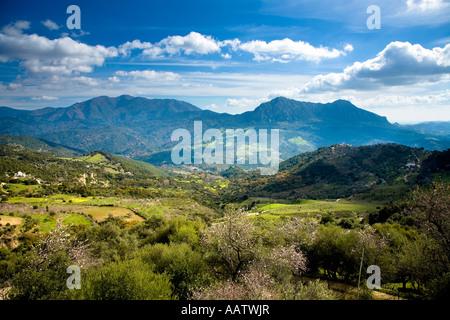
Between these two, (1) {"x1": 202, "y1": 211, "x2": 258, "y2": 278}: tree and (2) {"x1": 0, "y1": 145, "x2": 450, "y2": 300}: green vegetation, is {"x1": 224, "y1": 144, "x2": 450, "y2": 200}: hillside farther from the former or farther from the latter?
(1) {"x1": 202, "y1": 211, "x2": 258, "y2": 278}: tree

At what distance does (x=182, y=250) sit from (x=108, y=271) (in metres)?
8.72

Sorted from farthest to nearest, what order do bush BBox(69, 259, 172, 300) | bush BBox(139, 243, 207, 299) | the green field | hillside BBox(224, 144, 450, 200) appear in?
hillside BBox(224, 144, 450, 200)
the green field
bush BBox(139, 243, 207, 299)
bush BBox(69, 259, 172, 300)

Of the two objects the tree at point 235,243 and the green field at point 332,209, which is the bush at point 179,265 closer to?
the tree at point 235,243

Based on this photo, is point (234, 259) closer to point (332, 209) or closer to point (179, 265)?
point (179, 265)

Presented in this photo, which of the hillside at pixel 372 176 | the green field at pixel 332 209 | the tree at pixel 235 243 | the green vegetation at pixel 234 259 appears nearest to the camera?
the green vegetation at pixel 234 259

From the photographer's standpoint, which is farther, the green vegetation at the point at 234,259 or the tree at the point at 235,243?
the tree at the point at 235,243

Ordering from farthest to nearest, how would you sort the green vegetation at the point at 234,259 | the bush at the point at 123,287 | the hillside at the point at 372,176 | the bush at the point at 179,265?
the hillside at the point at 372,176 → the bush at the point at 179,265 → the green vegetation at the point at 234,259 → the bush at the point at 123,287

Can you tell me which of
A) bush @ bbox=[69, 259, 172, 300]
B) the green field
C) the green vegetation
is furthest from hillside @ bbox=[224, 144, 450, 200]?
bush @ bbox=[69, 259, 172, 300]

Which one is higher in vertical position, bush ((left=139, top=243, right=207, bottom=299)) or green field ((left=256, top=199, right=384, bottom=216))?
bush ((left=139, top=243, right=207, bottom=299))

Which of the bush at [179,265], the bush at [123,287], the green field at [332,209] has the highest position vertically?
the bush at [123,287]

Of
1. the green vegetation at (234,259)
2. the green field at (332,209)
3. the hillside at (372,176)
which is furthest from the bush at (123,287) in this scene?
the hillside at (372,176)

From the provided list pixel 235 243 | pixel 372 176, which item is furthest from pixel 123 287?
pixel 372 176

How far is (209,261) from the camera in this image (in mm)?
26922
